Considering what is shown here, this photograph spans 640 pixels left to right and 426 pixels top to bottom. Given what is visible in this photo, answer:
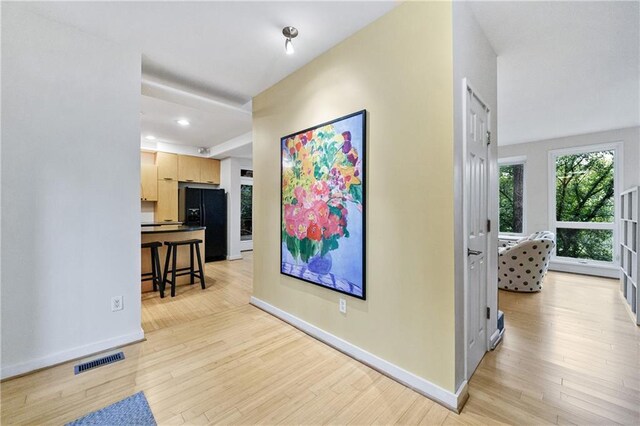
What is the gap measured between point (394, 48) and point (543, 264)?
149 inches

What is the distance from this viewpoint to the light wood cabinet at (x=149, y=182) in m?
5.45

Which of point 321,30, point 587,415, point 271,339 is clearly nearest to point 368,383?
point 271,339

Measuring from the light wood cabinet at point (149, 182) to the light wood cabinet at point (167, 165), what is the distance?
0.11 meters

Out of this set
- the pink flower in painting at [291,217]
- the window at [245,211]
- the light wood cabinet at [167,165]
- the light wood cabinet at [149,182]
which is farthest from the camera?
the window at [245,211]

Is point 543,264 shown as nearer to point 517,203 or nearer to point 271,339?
point 517,203

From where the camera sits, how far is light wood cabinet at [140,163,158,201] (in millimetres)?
5449

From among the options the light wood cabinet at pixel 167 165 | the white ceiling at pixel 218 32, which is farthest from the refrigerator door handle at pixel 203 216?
the white ceiling at pixel 218 32

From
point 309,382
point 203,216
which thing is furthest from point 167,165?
point 309,382

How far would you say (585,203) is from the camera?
4.89 m

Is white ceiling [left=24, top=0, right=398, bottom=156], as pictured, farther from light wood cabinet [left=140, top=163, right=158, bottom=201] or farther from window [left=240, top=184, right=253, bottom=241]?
window [left=240, top=184, right=253, bottom=241]

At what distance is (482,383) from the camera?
1.85 metres

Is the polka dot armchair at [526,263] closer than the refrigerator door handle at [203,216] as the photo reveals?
Yes

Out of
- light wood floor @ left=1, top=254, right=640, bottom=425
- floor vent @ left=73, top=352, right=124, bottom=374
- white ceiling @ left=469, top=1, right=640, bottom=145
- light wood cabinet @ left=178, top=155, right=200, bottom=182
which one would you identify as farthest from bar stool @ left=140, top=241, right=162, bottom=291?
white ceiling @ left=469, top=1, right=640, bottom=145

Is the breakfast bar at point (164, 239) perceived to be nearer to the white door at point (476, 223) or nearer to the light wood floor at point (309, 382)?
the light wood floor at point (309, 382)
